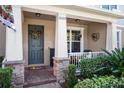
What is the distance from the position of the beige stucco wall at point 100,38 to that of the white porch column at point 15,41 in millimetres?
6341

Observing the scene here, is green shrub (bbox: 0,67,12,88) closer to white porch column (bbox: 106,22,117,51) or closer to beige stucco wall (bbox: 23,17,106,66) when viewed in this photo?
beige stucco wall (bbox: 23,17,106,66)

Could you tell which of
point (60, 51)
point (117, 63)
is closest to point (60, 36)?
point (60, 51)

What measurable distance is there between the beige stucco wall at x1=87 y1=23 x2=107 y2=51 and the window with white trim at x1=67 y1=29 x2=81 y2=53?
2.77ft

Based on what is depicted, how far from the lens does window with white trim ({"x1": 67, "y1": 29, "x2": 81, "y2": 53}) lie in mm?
11547

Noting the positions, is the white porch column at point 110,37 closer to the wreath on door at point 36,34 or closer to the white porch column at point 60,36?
the white porch column at point 60,36

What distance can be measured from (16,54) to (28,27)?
3727mm

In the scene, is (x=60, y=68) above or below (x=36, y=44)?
below

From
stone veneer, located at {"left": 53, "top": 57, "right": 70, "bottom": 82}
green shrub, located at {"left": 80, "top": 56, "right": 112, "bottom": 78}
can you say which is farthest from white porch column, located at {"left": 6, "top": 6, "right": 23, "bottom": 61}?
green shrub, located at {"left": 80, "top": 56, "right": 112, "bottom": 78}

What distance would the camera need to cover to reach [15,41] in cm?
649

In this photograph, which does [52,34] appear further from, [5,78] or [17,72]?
[5,78]

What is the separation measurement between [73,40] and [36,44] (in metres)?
2.82

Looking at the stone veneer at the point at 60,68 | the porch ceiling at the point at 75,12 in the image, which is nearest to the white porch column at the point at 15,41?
the porch ceiling at the point at 75,12

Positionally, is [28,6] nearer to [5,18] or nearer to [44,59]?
[5,18]

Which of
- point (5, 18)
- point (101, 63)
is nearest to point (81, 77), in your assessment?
point (101, 63)
